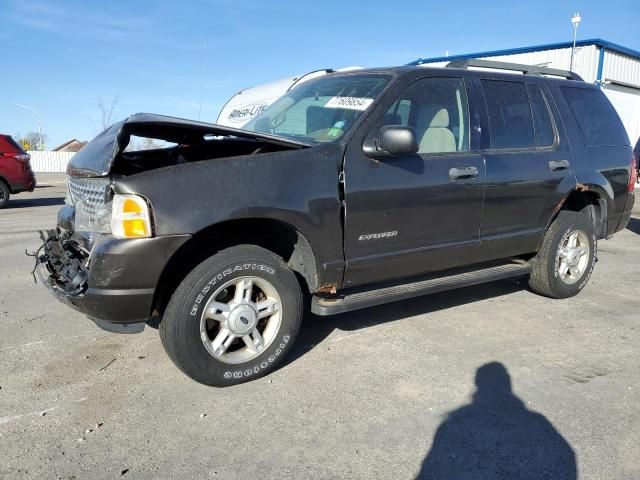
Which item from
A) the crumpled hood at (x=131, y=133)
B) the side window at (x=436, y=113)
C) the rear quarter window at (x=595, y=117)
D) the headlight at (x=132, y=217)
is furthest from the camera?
the rear quarter window at (x=595, y=117)

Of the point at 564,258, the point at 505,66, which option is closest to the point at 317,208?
the point at 505,66

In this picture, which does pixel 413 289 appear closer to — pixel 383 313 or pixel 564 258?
pixel 383 313

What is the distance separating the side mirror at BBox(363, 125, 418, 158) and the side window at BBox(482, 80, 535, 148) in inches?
44.7

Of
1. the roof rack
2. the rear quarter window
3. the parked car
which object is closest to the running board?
the parked car

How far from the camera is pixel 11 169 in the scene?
1334cm

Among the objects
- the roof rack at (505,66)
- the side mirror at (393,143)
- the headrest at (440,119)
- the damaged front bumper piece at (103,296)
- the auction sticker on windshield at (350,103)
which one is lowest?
the damaged front bumper piece at (103,296)

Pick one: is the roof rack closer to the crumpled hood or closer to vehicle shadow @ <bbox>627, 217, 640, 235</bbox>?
the crumpled hood

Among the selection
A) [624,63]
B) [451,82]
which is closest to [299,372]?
[451,82]

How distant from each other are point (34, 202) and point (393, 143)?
47.6ft

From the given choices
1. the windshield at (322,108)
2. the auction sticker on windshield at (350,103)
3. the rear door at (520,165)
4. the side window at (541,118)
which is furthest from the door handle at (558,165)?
the auction sticker on windshield at (350,103)

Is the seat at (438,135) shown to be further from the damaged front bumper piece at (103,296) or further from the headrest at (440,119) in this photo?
the damaged front bumper piece at (103,296)

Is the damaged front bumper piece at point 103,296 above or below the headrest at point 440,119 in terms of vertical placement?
below

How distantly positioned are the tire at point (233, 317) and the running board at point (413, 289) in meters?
0.22

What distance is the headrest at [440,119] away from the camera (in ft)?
13.6
